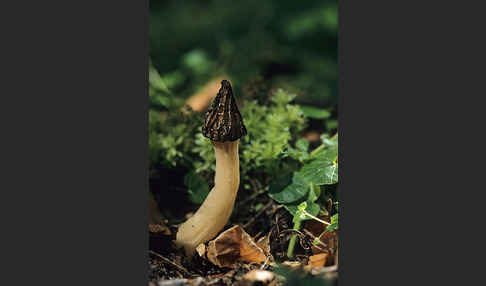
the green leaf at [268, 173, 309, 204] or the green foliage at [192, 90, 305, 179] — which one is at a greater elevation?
the green foliage at [192, 90, 305, 179]

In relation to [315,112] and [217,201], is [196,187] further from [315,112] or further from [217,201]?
[315,112]

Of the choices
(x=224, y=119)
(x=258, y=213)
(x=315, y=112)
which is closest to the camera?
(x=224, y=119)

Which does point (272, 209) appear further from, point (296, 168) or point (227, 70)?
point (227, 70)

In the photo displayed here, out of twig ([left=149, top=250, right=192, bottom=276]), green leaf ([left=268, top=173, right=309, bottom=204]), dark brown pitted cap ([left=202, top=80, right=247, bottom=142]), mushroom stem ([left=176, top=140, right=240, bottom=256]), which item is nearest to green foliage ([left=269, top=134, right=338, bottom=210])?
green leaf ([left=268, top=173, right=309, bottom=204])

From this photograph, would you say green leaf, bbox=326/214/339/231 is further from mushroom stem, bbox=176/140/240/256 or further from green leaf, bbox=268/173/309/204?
mushroom stem, bbox=176/140/240/256

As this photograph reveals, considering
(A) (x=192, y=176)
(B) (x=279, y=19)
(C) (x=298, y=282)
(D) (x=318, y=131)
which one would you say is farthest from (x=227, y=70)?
(C) (x=298, y=282)

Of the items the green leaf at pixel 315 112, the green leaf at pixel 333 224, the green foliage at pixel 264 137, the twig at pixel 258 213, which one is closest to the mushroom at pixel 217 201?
the twig at pixel 258 213

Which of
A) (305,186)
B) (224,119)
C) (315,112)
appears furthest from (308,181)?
(315,112)
